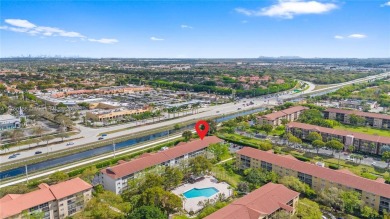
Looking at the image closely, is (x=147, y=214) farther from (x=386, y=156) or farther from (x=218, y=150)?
(x=386, y=156)

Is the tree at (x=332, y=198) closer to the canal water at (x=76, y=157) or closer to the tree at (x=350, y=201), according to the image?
the tree at (x=350, y=201)

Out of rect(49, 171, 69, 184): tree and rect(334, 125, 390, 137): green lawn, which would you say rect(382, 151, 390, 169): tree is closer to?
rect(334, 125, 390, 137): green lawn

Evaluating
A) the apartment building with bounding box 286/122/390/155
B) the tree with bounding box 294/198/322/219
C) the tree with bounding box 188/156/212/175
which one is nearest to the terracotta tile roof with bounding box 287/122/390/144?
the apartment building with bounding box 286/122/390/155

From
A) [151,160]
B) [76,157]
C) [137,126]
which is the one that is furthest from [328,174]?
[137,126]

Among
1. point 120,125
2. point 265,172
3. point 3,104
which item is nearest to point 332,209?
point 265,172

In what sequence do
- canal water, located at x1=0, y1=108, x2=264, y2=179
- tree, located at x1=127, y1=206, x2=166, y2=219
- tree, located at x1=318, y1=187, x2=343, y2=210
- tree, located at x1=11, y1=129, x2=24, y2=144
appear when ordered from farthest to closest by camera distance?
tree, located at x1=11, y1=129, x2=24, y2=144 < canal water, located at x1=0, y1=108, x2=264, y2=179 < tree, located at x1=318, y1=187, x2=343, y2=210 < tree, located at x1=127, y1=206, x2=166, y2=219

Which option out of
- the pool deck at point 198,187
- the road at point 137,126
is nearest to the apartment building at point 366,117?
the road at point 137,126
